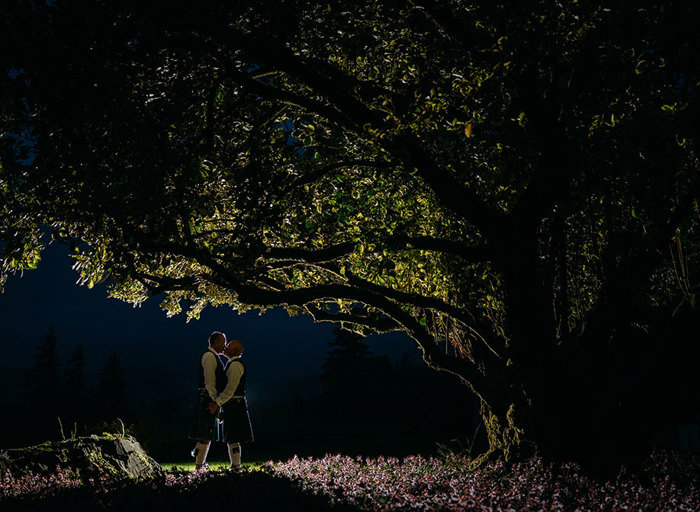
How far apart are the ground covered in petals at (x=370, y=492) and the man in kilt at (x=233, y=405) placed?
185 centimetres

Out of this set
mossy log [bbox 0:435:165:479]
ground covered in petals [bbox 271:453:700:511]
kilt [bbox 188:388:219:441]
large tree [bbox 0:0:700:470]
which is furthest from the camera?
kilt [bbox 188:388:219:441]

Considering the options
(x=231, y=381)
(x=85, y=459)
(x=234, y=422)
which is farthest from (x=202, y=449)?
(x=85, y=459)

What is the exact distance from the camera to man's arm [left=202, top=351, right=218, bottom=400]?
32.9 ft

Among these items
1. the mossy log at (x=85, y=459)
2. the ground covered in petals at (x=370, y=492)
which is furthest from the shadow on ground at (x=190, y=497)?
the mossy log at (x=85, y=459)

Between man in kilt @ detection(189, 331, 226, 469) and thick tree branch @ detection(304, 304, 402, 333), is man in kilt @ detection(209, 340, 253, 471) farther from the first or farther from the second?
thick tree branch @ detection(304, 304, 402, 333)

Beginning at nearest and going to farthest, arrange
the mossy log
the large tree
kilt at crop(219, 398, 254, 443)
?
1. the large tree
2. the mossy log
3. kilt at crop(219, 398, 254, 443)

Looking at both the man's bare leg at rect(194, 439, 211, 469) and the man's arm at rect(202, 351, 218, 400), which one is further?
the man's bare leg at rect(194, 439, 211, 469)

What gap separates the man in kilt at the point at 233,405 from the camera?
1006cm

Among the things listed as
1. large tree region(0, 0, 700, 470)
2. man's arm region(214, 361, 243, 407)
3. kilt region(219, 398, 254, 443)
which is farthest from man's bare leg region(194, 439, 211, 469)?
large tree region(0, 0, 700, 470)

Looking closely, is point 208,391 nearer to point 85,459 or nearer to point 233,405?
point 233,405

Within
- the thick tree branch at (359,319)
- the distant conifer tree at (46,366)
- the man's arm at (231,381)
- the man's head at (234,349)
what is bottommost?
the distant conifer tree at (46,366)

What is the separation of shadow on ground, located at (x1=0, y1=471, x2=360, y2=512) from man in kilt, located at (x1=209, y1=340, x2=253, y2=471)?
273 centimetres

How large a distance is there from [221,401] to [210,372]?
575 mm

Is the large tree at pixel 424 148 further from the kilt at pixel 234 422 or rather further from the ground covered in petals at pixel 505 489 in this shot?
the kilt at pixel 234 422
